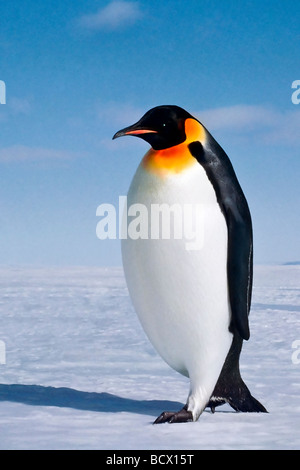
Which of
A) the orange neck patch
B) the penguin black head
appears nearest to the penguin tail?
the orange neck patch

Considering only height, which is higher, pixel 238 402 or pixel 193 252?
pixel 193 252

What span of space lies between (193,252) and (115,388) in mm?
1246

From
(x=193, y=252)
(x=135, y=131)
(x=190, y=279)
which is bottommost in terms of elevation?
(x=190, y=279)

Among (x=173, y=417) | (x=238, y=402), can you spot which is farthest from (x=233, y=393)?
(x=173, y=417)

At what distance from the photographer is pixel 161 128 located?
134 inches

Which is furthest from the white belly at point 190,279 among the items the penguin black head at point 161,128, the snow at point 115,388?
the snow at point 115,388

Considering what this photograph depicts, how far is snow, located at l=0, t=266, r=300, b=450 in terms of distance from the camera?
2.98m

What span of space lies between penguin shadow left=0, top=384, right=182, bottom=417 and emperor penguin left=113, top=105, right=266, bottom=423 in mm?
398

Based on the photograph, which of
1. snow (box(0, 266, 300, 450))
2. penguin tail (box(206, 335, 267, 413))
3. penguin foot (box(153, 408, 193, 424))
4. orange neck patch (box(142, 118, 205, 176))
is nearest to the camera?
snow (box(0, 266, 300, 450))

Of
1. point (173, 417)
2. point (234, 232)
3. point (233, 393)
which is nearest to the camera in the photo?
point (173, 417)

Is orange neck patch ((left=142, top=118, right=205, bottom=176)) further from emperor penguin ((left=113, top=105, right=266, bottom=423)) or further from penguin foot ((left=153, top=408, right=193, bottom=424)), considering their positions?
penguin foot ((left=153, top=408, right=193, bottom=424))

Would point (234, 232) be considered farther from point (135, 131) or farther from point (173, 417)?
point (173, 417)

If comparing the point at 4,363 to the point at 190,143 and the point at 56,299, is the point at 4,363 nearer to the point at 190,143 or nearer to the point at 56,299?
the point at 190,143

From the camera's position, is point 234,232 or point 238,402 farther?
point 238,402
